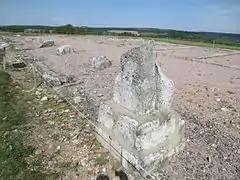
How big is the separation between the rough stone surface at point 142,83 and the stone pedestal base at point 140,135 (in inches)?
7.2

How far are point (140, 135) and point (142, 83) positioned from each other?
94 centimetres

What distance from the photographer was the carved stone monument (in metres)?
5.10

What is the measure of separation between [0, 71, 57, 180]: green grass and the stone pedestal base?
1405mm

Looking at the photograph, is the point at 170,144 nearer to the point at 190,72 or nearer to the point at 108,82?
the point at 108,82

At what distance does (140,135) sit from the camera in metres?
5.04

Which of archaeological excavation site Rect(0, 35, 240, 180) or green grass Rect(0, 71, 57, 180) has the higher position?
archaeological excavation site Rect(0, 35, 240, 180)

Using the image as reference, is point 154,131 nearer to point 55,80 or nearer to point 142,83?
point 142,83

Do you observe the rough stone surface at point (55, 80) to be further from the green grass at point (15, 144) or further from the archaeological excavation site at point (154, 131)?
the archaeological excavation site at point (154, 131)

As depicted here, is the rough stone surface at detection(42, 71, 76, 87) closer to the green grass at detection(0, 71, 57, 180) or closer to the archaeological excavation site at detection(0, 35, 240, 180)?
the green grass at detection(0, 71, 57, 180)

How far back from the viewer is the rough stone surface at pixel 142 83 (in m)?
5.30

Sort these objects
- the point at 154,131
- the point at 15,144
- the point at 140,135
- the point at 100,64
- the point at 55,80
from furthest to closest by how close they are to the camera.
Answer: the point at 100,64, the point at 55,80, the point at 15,144, the point at 154,131, the point at 140,135

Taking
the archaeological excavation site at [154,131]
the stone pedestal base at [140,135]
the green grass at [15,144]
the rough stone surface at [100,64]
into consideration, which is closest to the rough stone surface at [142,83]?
the archaeological excavation site at [154,131]

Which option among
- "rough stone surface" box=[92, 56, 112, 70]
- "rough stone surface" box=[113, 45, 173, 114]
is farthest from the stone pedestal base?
"rough stone surface" box=[92, 56, 112, 70]

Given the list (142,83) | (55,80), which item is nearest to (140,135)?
(142,83)
